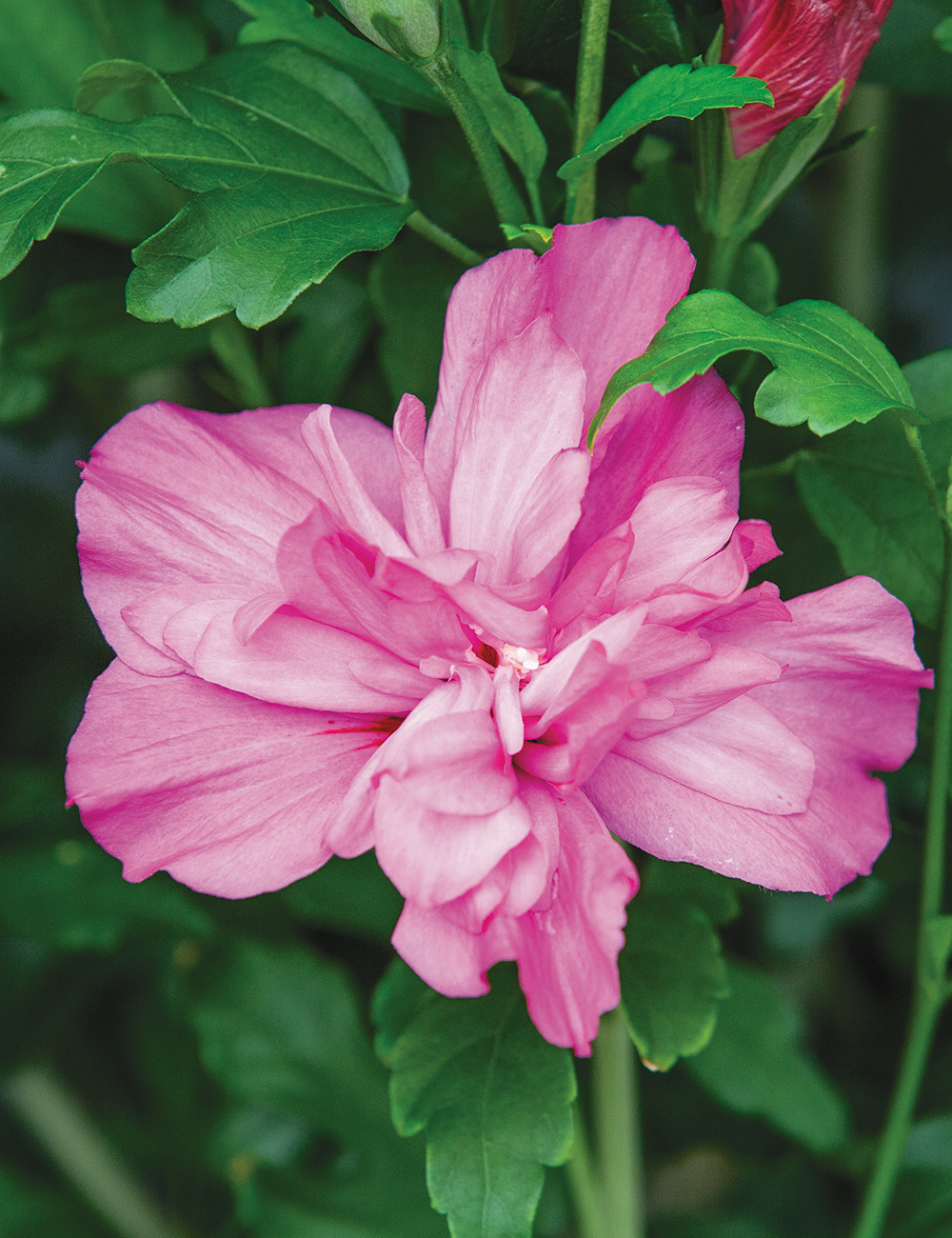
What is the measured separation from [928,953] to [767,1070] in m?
0.22

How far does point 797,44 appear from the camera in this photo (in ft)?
1.22

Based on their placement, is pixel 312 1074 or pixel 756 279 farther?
pixel 312 1074

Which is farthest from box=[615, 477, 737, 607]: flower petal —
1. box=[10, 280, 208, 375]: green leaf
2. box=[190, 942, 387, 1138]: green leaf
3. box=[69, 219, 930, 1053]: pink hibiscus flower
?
box=[190, 942, 387, 1138]: green leaf

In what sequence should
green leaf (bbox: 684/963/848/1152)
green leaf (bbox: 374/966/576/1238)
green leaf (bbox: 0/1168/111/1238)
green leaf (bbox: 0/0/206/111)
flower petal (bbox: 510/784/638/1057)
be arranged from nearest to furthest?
flower petal (bbox: 510/784/638/1057)
green leaf (bbox: 374/966/576/1238)
green leaf (bbox: 0/0/206/111)
green leaf (bbox: 684/963/848/1152)
green leaf (bbox: 0/1168/111/1238)

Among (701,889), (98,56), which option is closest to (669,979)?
(701,889)

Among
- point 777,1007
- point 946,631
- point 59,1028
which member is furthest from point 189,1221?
point 946,631

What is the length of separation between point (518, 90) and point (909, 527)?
25 centimetres

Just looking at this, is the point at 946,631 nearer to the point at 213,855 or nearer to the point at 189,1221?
the point at 213,855

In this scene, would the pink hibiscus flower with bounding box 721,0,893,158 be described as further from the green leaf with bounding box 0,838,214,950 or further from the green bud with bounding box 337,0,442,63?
the green leaf with bounding box 0,838,214,950

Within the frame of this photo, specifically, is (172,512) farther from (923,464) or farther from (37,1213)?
(37,1213)

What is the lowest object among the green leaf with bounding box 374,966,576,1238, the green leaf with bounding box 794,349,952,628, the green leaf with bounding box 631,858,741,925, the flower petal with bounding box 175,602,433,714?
the green leaf with bounding box 631,858,741,925

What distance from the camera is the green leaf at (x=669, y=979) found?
1.53 ft

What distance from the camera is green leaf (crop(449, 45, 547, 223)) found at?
1.30 feet

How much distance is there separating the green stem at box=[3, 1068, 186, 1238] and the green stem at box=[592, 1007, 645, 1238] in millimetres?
389
